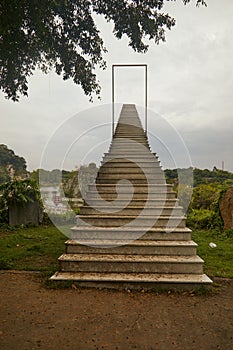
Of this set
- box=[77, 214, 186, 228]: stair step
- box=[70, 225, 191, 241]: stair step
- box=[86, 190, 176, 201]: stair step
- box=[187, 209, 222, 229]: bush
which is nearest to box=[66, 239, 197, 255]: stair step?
box=[70, 225, 191, 241]: stair step

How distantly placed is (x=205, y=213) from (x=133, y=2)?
17.2 ft

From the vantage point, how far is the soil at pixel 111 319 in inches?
77.0

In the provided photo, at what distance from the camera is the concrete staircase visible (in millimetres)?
2994

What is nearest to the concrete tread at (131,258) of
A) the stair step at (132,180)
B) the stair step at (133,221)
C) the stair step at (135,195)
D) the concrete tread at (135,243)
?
the concrete tread at (135,243)

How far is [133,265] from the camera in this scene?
3127mm

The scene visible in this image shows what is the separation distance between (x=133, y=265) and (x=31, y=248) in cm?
211

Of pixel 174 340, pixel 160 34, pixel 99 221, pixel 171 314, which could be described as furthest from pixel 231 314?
pixel 160 34

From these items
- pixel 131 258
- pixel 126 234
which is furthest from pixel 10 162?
pixel 131 258

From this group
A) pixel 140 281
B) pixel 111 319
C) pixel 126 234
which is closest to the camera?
pixel 111 319

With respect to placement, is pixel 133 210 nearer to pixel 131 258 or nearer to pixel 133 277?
pixel 131 258

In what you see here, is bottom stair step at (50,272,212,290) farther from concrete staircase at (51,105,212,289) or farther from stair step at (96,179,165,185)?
stair step at (96,179,165,185)

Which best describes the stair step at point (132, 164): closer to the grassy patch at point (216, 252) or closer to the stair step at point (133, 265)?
the grassy patch at point (216, 252)

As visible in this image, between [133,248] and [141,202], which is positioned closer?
[133,248]

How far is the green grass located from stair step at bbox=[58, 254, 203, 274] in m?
0.38
